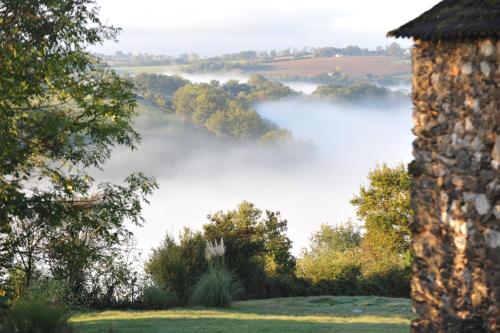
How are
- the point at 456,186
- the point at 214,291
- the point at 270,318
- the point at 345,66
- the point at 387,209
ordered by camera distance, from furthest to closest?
the point at 345,66 → the point at 387,209 → the point at 214,291 → the point at 270,318 → the point at 456,186

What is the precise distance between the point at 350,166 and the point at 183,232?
120392 millimetres

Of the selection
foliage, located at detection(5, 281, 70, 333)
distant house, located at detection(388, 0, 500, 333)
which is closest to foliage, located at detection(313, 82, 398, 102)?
foliage, located at detection(5, 281, 70, 333)

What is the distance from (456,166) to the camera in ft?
23.3

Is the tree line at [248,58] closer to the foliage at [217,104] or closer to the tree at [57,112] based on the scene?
the foliage at [217,104]

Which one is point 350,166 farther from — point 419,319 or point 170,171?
point 419,319

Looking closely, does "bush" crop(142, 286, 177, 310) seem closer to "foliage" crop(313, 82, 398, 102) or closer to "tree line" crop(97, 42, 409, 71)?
"foliage" crop(313, 82, 398, 102)

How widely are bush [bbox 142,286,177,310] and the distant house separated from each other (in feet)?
38.0

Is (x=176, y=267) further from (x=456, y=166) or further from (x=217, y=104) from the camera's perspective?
(x=217, y=104)

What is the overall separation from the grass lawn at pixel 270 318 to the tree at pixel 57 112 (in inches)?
77.9

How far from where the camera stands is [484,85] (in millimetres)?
6805

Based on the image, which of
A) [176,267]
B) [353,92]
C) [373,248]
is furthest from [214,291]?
[353,92]

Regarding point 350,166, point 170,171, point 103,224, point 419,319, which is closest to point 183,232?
point 103,224

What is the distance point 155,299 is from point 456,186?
1250 cm

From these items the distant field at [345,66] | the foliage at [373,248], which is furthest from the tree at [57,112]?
the distant field at [345,66]
